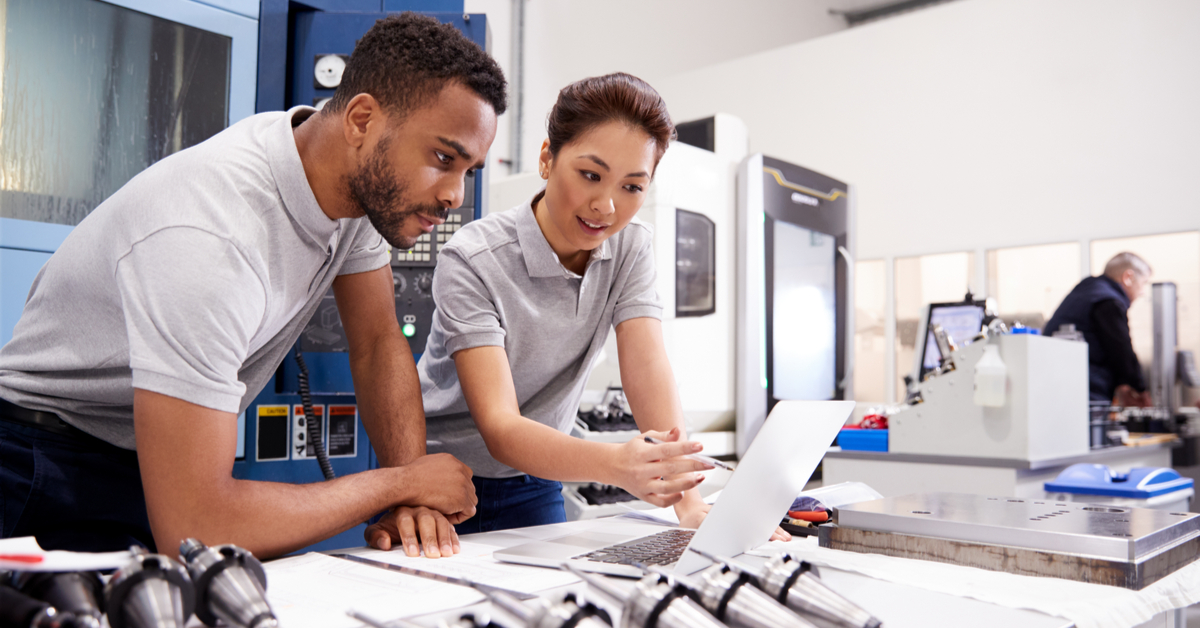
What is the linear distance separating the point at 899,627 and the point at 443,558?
21.4 inches

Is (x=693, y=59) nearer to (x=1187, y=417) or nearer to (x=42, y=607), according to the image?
(x=1187, y=417)

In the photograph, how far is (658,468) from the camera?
1005 mm

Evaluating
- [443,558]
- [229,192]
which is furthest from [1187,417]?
[229,192]

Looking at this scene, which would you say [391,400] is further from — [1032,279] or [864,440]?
[1032,279]

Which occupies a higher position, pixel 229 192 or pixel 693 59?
pixel 693 59

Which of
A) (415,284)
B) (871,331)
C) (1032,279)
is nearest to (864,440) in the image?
(415,284)

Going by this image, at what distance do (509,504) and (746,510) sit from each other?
704 millimetres

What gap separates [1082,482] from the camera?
223 cm

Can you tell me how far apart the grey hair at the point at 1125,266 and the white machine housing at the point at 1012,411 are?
1857 millimetres

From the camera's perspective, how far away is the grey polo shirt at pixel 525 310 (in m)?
1.36

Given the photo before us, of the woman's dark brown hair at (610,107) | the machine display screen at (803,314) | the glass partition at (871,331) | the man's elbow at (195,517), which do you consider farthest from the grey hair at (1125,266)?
the man's elbow at (195,517)

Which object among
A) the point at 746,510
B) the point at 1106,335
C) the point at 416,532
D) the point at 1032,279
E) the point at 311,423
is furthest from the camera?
the point at 1032,279

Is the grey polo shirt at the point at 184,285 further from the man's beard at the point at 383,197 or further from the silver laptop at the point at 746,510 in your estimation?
the silver laptop at the point at 746,510

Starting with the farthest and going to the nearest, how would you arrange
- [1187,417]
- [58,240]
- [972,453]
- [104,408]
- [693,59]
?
[693,59] < [1187,417] < [972,453] < [58,240] < [104,408]
